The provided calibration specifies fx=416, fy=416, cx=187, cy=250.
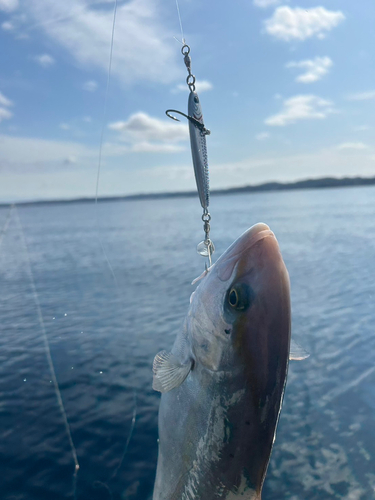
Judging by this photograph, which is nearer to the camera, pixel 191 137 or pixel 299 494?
pixel 191 137

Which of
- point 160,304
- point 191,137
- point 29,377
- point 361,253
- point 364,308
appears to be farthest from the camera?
point 361,253

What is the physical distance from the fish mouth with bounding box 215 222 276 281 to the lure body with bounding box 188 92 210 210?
115 cm

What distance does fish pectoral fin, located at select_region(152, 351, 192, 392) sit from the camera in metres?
3.28

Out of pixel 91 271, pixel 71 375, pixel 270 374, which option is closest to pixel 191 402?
Result: pixel 270 374

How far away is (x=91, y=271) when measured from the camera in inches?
982

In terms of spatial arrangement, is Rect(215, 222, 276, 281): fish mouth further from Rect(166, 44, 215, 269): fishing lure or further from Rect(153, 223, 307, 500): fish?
Rect(166, 44, 215, 269): fishing lure

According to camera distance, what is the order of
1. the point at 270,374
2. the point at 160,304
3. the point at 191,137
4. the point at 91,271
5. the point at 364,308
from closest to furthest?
the point at 270,374, the point at 191,137, the point at 364,308, the point at 160,304, the point at 91,271

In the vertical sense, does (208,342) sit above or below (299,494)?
above

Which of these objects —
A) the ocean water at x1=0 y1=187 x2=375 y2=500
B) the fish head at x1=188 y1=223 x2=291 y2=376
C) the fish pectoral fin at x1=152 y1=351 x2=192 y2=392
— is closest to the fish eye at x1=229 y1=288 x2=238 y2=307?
the fish head at x1=188 y1=223 x2=291 y2=376

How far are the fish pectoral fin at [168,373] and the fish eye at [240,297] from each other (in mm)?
652

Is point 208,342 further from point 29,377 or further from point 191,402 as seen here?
point 29,377

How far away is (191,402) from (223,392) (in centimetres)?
35

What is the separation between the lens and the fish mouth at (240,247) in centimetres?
318

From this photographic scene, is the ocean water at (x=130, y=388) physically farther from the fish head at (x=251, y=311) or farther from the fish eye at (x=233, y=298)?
the fish eye at (x=233, y=298)
